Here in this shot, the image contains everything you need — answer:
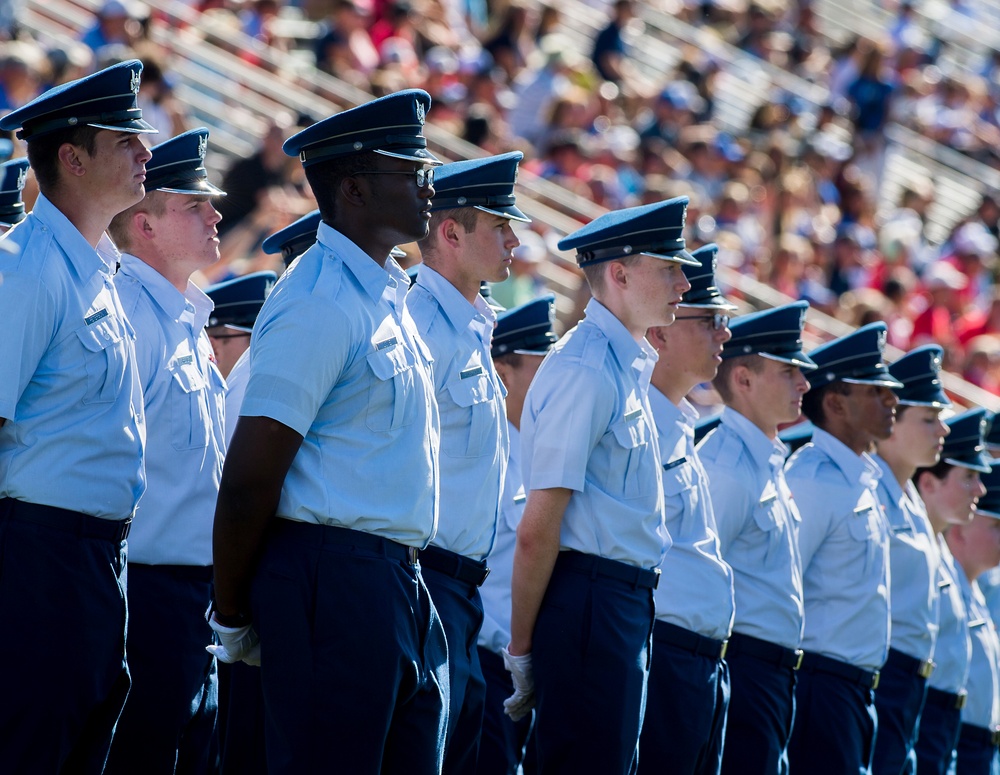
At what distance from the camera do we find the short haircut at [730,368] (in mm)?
6098

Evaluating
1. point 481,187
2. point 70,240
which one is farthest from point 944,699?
point 70,240

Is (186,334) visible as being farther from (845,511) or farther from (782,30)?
(782,30)

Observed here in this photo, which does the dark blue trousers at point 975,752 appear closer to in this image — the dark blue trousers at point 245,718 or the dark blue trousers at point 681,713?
the dark blue trousers at point 681,713

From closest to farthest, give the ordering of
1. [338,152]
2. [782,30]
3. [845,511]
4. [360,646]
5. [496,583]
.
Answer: [360,646] → [338,152] → [496,583] → [845,511] → [782,30]

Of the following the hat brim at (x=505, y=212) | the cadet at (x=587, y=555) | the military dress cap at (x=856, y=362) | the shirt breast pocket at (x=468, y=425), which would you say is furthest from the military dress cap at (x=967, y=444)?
the shirt breast pocket at (x=468, y=425)

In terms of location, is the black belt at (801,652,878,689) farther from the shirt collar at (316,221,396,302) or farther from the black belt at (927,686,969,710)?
the shirt collar at (316,221,396,302)

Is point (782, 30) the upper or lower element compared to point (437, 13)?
lower

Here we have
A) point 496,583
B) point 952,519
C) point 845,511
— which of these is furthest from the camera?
point 952,519

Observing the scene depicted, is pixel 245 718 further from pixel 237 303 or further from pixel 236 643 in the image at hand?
pixel 237 303

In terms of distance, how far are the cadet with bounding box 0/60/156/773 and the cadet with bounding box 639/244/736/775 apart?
202 centimetres

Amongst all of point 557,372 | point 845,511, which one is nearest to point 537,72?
point 845,511

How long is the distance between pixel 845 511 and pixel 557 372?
1.85 m

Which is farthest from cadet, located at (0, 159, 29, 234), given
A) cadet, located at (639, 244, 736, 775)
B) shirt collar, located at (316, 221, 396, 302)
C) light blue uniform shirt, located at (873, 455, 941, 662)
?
light blue uniform shirt, located at (873, 455, 941, 662)

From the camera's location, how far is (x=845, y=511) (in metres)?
6.18
